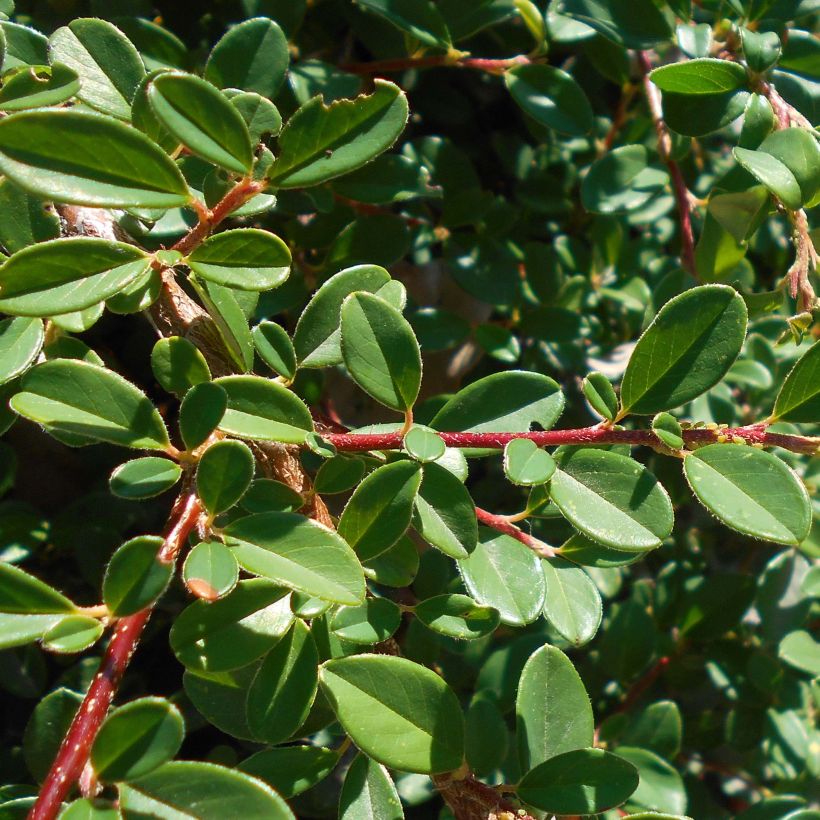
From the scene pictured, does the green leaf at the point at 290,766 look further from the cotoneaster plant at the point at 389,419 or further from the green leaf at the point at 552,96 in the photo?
the green leaf at the point at 552,96

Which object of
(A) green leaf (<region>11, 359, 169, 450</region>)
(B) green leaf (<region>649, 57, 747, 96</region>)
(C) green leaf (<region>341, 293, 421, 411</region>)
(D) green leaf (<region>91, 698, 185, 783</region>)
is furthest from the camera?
(B) green leaf (<region>649, 57, 747, 96</region>)

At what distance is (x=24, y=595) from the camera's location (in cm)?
78

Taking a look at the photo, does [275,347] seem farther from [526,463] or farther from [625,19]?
[625,19]

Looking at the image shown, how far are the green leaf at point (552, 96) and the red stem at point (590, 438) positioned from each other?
Result: 692 millimetres

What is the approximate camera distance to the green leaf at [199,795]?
71cm

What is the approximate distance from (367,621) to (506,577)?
168mm

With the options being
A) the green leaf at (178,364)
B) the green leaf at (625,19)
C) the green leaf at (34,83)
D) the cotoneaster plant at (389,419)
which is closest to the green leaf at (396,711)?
the cotoneaster plant at (389,419)

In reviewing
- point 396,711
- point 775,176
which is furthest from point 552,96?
point 396,711

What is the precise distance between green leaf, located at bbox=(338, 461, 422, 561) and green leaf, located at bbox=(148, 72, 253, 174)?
335 millimetres

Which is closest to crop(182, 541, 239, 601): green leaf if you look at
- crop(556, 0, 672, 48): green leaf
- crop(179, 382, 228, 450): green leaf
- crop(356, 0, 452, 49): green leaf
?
crop(179, 382, 228, 450): green leaf

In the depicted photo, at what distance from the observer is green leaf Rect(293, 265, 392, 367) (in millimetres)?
1046

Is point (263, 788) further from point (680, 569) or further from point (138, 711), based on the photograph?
point (680, 569)

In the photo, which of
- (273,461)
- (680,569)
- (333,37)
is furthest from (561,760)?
(333,37)

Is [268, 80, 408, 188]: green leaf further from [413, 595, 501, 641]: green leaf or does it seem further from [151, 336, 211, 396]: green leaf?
[413, 595, 501, 641]: green leaf
